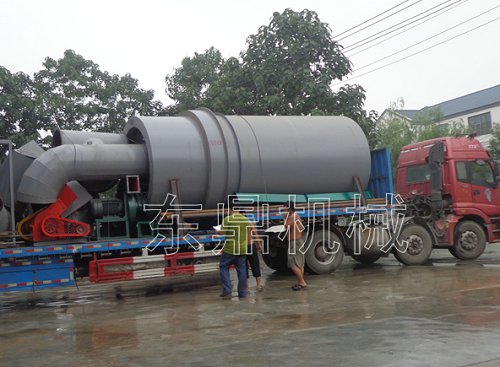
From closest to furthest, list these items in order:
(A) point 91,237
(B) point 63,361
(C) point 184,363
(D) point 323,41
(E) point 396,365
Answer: (E) point 396,365, (C) point 184,363, (B) point 63,361, (A) point 91,237, (D) point 323,41

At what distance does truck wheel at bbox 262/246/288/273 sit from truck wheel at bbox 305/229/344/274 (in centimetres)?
87

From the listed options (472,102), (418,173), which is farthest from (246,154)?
(472,102)

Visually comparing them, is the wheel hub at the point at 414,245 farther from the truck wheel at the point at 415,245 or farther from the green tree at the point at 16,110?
the green tree at the point at 16,110

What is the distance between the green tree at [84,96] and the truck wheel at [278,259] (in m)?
10.8

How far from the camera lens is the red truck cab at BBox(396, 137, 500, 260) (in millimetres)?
13812

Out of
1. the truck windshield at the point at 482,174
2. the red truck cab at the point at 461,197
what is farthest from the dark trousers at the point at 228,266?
the truck windshield at the point at 482,174

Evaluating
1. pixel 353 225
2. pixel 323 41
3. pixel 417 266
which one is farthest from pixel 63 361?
pixel 323 41

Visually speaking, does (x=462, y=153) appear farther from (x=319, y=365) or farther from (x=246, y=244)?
(x=319, y=365)

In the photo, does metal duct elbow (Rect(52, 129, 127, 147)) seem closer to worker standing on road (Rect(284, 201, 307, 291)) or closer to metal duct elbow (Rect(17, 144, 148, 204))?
metal duct elbow (Rect(17, 144, 148, 204))

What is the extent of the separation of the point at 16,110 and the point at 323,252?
12.6 meters

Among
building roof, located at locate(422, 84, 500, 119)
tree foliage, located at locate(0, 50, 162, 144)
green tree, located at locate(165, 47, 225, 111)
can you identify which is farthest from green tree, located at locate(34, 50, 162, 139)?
building roof, located at locate(422, 84, 500, 119)

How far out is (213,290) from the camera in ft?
36.2

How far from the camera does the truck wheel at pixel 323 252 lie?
1228 centimetres

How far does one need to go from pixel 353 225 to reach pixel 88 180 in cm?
596
